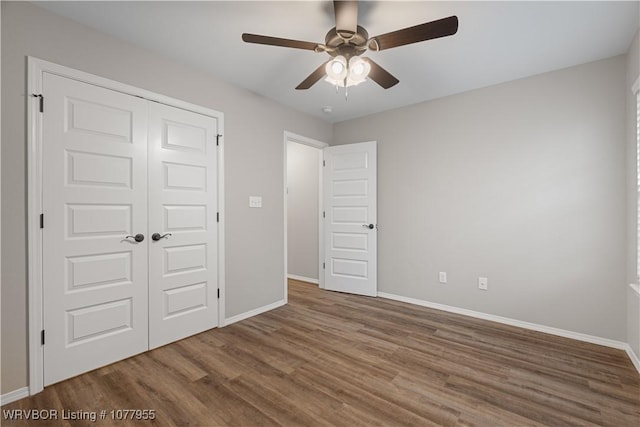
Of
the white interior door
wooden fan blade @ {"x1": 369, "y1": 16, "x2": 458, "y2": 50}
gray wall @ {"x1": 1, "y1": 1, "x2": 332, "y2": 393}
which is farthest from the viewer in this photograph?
the white interior door

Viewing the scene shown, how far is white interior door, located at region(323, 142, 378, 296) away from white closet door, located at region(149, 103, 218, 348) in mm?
1830

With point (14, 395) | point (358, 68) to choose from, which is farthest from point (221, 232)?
point (358, 68)

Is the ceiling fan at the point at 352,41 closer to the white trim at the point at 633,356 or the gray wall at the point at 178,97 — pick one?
the gray wall at the point at 178,97

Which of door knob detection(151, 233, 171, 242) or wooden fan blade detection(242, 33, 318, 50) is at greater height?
wooden fan blade detection(242, 33, 318, 50)

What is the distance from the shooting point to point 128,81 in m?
2.30

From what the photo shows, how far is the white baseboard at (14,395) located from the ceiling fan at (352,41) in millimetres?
2674

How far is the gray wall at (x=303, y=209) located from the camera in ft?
15.8

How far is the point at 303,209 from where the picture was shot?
5008 millimetres

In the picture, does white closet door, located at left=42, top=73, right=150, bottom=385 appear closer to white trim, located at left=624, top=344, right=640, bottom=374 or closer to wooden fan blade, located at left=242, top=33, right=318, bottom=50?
wooden fan blade, located at left=242, top=33, right=318, bottom=50

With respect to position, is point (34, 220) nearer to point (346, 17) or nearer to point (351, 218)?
point (346, 17)

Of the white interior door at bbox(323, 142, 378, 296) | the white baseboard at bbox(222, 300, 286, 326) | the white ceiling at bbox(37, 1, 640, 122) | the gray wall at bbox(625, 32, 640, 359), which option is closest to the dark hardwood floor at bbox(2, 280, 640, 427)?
the white baseboard at bbox(222, 300, 286, 326)

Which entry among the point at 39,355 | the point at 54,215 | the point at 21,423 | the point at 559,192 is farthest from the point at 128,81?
the point at 559,192

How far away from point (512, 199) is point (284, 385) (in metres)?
2.84

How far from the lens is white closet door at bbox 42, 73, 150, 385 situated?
6.39ft
